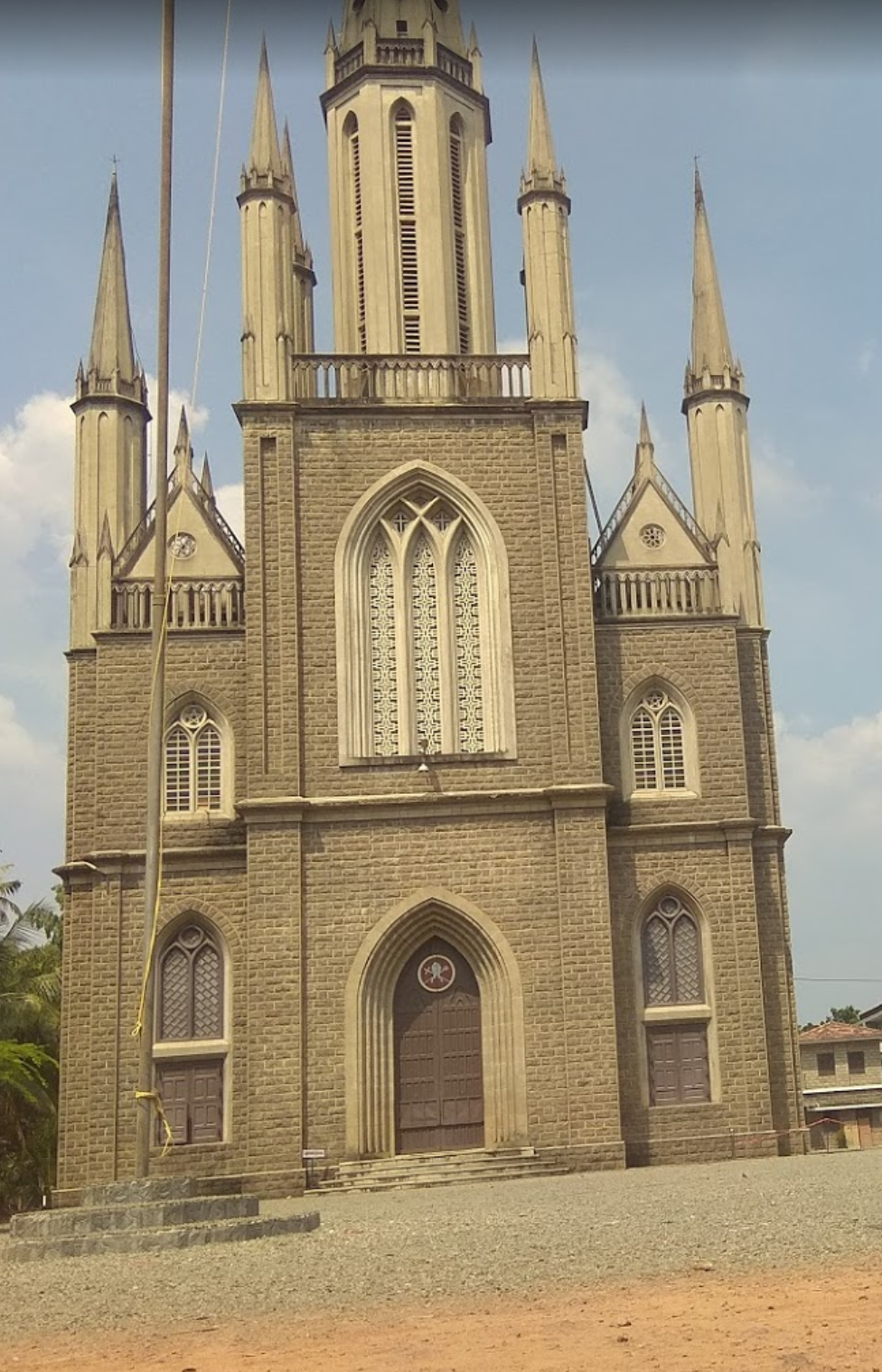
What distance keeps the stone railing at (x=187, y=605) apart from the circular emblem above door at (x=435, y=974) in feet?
20.8

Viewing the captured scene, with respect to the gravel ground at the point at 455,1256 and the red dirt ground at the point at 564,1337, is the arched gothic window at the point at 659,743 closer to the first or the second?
the gravel ground at the point at 455,1256

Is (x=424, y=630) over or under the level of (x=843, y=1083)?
over

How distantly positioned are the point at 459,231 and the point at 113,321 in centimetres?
655

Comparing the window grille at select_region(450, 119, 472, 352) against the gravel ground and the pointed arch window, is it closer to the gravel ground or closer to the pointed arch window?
the pointed arch window

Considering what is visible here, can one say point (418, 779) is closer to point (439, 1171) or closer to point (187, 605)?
point (187, 605)

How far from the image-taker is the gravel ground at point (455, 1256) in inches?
437

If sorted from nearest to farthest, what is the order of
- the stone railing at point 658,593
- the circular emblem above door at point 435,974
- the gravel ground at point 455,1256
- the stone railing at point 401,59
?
the gravel ground at point 455,1256 → the circular emblem above door at point 435,974 → the stone railing at point 658,593 → the stone railing at point 401,59

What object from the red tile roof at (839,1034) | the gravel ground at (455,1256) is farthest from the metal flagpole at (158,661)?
the red tile roof at (839,1034)

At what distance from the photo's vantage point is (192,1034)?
2575 cm

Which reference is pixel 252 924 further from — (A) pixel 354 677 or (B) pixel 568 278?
(B) pixel 568 278

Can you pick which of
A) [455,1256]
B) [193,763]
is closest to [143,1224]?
[455,1256]

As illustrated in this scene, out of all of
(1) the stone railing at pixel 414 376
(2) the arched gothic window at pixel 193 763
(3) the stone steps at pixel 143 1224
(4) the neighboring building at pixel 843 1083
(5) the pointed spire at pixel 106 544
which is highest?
(1) the stone railing at pixel 414 376

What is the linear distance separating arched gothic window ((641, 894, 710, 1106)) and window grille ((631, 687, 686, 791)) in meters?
1.94

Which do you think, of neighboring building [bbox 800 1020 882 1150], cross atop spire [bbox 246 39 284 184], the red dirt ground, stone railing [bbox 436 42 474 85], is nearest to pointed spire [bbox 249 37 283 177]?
cross atop spire [bbox 246 39 284 184]
